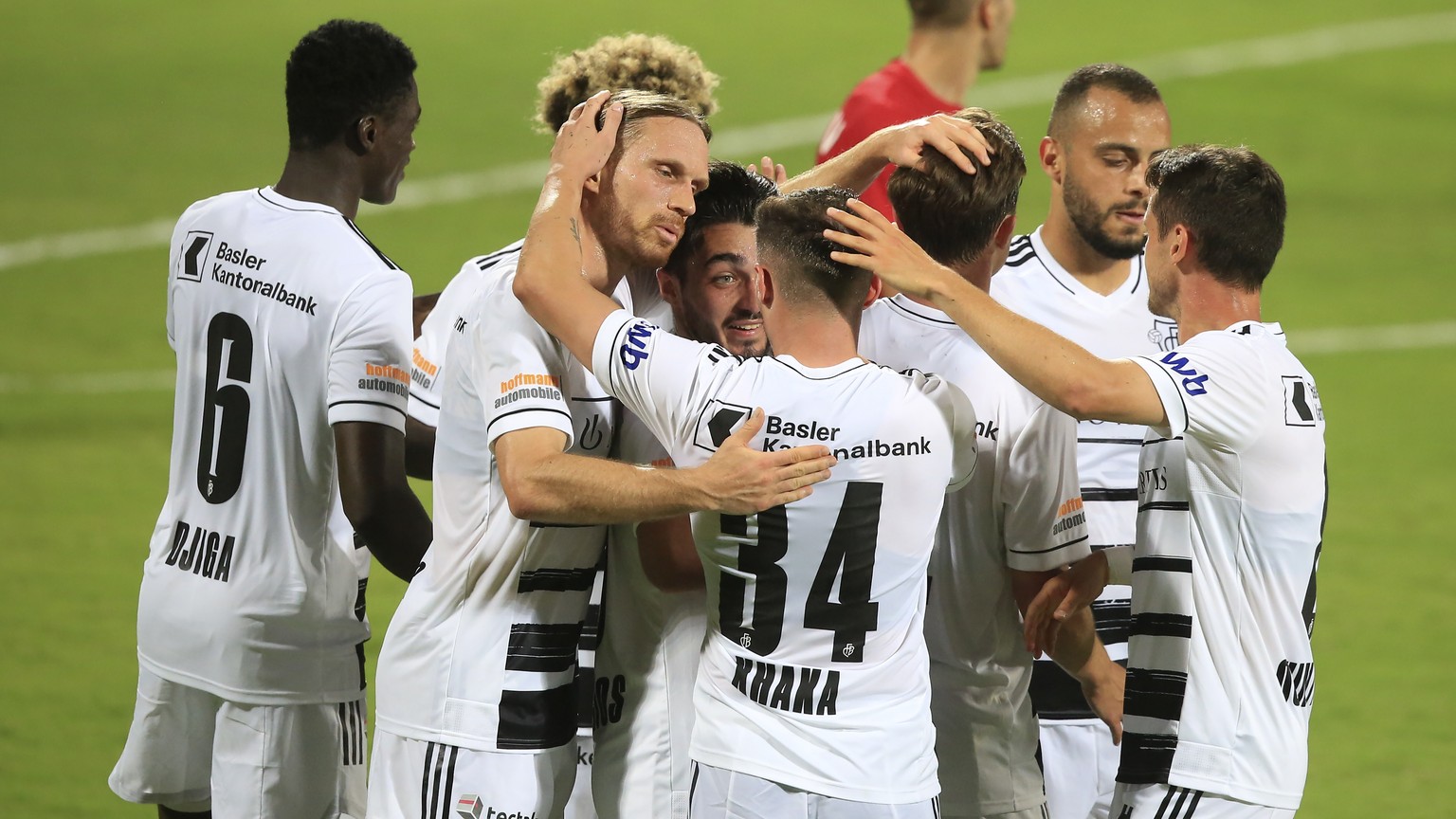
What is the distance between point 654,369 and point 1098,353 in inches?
92.9

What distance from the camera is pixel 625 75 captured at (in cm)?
562

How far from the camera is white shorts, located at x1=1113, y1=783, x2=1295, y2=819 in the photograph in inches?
160

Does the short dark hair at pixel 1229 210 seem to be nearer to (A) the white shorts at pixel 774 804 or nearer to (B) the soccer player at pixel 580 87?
(A) the white shorts at pixel 774 804

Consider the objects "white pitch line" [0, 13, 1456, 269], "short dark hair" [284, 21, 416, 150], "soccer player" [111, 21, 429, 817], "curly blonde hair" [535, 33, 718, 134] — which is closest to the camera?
"soccer player" [111, 21, 429, 817]

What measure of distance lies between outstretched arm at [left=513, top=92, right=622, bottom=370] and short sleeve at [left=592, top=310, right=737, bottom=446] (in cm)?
6

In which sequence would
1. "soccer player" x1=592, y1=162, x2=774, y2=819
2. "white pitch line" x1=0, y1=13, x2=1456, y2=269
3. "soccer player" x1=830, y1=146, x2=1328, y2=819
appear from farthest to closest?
"white pitch line" x1=0, y1=13, x2=1456, y2=269 → "soccer player" x1=592, y1=162, x2=774, y2=819 → "soccer player" x1=830, y1=146, x2=1328, y2=819

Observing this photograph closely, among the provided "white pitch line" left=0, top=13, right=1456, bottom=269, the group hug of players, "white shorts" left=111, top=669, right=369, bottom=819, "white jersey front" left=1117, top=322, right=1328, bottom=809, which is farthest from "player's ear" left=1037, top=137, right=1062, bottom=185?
"white pitch line" left=0, top=13, right=1456, bottom=269

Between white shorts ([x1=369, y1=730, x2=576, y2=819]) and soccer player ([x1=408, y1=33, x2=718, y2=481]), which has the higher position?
soccer player ([x1=408, y1=33, x2=718, y2=481])

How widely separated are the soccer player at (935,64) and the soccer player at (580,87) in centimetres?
166

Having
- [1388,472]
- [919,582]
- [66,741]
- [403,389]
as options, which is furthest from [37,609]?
[1388,472]

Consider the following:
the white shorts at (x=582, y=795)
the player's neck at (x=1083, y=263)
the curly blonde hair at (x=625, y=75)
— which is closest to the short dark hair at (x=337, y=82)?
the curly blonde hair at (x=625, y=75)

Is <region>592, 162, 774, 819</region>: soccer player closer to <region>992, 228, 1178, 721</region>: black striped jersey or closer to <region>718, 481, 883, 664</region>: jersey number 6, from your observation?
<region>718, 481, 883, 664</region>: jersey number 6

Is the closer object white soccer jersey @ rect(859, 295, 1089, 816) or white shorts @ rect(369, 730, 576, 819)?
white shorts @ rect(369, 730, 576, 819)

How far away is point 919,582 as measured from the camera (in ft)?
12.9
